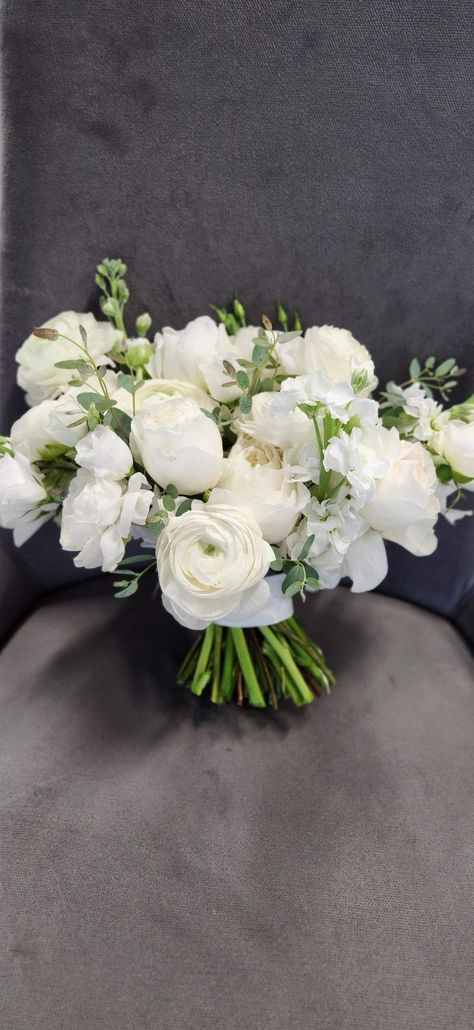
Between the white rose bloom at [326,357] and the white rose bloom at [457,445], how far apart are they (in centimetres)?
7

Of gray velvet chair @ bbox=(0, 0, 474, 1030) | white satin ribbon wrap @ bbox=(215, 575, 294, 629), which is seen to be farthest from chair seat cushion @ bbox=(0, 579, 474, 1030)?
white satin ribbon wrap @ bbox=(215, 575, 294, 629)

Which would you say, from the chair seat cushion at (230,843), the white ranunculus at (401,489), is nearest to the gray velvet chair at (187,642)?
the chair seat cushion at (230,843)

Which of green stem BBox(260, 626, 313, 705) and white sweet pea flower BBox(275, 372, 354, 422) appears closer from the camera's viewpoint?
white sweet pea flower BBox(275, 372, 354, 422)

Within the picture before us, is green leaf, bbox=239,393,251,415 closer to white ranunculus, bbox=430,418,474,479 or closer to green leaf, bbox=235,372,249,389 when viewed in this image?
green leaf, bbox=235,372,249,389

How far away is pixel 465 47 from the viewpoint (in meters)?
0.52

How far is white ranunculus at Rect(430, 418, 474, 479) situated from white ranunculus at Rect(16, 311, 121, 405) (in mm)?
270

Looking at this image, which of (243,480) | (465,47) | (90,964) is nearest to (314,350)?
(243,480)

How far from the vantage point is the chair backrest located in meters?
0.53

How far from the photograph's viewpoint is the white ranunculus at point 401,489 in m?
0.44

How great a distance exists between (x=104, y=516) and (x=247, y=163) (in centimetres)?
35

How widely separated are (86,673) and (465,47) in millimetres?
618

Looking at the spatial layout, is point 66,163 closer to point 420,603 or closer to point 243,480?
point 243,480

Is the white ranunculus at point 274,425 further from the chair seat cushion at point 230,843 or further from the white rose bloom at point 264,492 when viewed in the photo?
the chair seat cushion at point 230,843

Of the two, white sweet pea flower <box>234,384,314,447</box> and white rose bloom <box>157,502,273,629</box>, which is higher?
white sweet pea flower <box>234,384,314,447</box>
